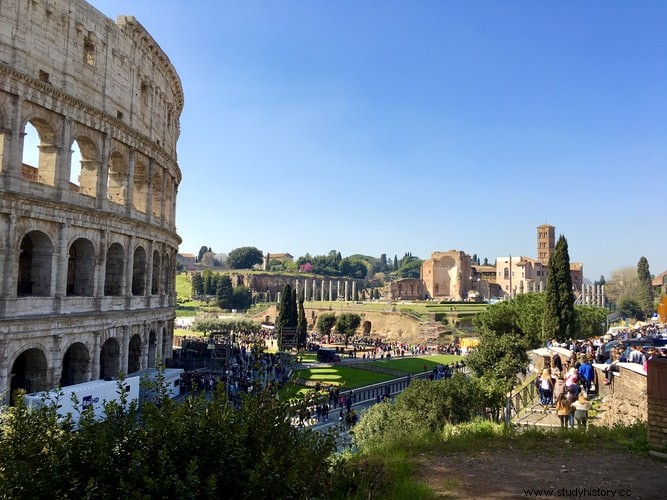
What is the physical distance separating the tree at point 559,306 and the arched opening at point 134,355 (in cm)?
2530

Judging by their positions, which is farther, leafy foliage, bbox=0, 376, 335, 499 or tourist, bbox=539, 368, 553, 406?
tourist, bbox=539, 368, 553, 406

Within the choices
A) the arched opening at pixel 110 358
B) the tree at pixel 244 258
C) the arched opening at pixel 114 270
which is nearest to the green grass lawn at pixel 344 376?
the arched opening at pixel 110 358

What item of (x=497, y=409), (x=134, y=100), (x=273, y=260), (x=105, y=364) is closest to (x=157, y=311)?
(x=105, y=364)

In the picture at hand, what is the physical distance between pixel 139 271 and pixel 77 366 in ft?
18.7

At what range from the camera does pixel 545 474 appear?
8398 mm

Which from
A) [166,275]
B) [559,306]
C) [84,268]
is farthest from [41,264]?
[559,306]

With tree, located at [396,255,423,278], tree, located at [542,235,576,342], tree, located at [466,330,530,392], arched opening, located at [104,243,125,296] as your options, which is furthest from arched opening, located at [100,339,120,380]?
tree, located at [396,255,423,278]

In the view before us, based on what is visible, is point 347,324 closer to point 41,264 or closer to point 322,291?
point 41,264

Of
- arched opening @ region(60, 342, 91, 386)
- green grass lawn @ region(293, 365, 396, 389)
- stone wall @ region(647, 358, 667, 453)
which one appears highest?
stone wall @ region(647, 358, 667, 453)

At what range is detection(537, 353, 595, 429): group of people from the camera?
39.7ft

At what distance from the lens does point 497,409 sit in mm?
17531

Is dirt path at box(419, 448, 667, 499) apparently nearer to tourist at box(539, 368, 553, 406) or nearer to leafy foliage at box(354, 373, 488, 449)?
leafy foliage at box(354, 373, 488, 449)

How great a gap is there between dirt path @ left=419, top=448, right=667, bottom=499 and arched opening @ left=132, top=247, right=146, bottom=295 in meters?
18.2

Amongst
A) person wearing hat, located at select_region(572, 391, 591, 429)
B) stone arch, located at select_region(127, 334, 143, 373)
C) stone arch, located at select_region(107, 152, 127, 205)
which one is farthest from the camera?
stone arch, located at select_region(127, 334, 143, 373)
